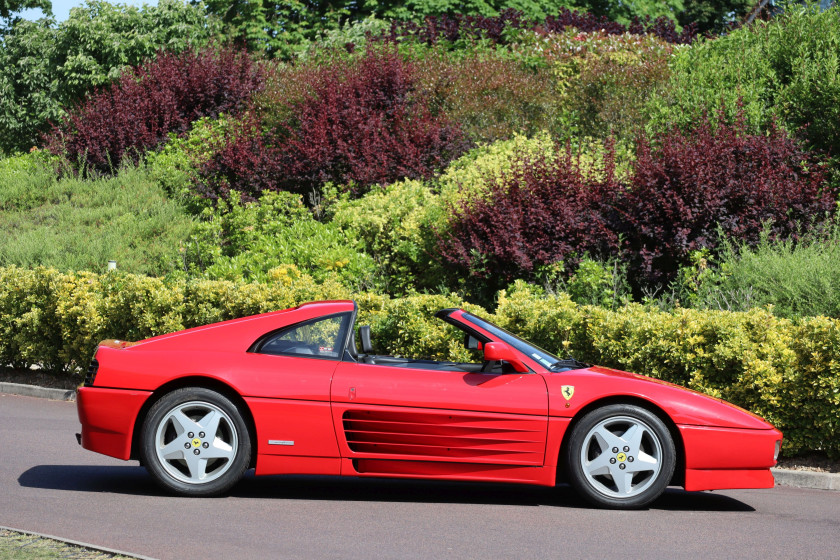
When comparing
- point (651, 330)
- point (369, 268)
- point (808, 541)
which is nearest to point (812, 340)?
point (651, 330)

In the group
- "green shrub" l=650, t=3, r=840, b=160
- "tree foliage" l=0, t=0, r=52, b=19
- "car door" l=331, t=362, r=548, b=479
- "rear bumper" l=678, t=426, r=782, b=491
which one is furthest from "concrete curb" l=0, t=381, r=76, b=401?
"tree foliage" l=0, t=0, r=52, b=19

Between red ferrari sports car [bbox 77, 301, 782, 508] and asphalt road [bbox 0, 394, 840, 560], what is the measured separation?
26cm

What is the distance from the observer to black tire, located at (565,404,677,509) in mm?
6430

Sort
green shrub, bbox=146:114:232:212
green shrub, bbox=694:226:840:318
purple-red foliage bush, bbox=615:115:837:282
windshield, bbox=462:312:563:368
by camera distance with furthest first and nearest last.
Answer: green shrub, bbox=146:114:232:212, purple-red foliage bush, bbox=615:115:837:282, green shrub, bbox=694:226:840:318, windshield, bbox=462:312:563:368

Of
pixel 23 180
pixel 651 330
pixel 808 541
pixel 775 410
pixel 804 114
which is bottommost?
pixel 808 541

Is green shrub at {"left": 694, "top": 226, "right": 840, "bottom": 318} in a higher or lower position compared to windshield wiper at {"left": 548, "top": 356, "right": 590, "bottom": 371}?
higher

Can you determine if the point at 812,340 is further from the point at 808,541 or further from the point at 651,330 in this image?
→ the point at 808,541

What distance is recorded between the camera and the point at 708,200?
12.8 metres

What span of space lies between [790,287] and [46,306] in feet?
30.3

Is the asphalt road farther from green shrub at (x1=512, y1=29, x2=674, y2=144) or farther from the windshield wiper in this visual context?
green shrub at (x1=512, y1=29, x2=674, y2=144)

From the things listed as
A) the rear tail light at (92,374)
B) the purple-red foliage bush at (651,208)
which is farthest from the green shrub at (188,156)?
the rear tail light at (92,374)

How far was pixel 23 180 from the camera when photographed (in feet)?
69.5

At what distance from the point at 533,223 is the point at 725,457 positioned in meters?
7.13

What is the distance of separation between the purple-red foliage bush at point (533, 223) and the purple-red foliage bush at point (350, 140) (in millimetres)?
3441
